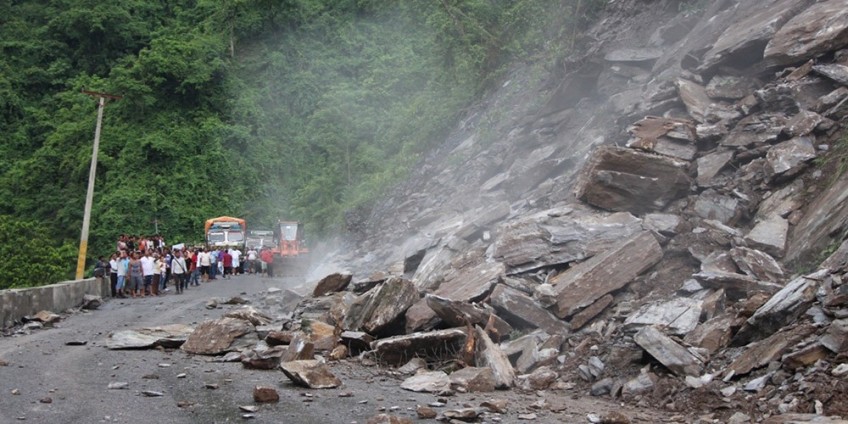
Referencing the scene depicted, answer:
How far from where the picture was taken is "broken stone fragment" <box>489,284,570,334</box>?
10625 millimetres

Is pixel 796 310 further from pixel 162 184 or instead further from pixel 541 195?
pixel 162 184

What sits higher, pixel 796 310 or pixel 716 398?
pixel 796 310

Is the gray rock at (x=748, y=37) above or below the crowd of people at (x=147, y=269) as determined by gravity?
above

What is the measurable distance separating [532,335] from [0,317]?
9621mm

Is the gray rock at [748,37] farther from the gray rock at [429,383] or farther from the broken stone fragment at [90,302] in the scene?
the broken stone fragment at [90,302]

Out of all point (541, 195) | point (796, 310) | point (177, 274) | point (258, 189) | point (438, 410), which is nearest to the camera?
point (438, 410)

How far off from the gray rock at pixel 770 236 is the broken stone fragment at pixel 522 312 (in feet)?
9.56

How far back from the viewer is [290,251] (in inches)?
1503

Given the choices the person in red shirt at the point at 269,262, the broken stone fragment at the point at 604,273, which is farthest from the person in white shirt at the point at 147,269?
the broken stone fragment at the point at 604,273

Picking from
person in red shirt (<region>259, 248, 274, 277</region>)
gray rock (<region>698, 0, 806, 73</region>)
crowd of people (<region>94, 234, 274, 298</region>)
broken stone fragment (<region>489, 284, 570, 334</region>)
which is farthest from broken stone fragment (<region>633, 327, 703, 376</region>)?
person in red shirt (<region>259, 248, 274, 277</region>)

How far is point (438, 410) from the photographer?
755cm

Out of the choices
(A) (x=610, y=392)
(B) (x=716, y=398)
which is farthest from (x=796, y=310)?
(A) (x=610, y=392)

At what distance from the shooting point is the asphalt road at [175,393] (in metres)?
7.17

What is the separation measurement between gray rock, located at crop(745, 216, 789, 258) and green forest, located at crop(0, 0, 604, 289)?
22798mm
